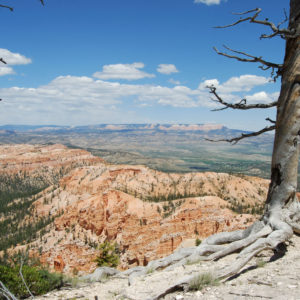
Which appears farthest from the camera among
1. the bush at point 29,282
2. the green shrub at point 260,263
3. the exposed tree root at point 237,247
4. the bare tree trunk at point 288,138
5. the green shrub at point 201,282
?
the bush at point 29,282

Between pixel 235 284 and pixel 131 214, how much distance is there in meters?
50.8

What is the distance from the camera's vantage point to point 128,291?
559cm

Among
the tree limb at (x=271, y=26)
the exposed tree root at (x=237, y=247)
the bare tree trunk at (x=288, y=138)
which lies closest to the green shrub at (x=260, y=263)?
the exposed tree root at (x=237, y=247)

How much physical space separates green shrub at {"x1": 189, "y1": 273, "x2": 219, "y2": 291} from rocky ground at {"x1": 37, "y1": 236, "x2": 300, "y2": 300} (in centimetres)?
9

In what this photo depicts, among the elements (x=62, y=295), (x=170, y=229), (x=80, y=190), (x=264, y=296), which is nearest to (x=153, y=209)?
(x=170, y=229)

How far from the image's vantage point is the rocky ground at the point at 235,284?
4.11 meters

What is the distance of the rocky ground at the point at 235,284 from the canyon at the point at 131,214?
27898 mm

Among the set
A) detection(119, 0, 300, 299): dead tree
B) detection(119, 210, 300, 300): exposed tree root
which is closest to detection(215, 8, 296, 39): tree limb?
detection(119, 0, 300, 299): dead tree

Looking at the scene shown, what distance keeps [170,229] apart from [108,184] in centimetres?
4811

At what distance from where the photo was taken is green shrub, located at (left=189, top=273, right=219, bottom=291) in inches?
185

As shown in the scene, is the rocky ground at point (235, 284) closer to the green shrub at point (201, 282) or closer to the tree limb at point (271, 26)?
the green shrub at point (201, 282)

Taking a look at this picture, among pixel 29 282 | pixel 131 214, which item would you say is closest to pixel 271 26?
pixel 29 282

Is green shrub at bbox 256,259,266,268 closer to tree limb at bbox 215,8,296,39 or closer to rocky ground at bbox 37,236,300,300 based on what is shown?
rocky ground at bbox 37,236,300,300

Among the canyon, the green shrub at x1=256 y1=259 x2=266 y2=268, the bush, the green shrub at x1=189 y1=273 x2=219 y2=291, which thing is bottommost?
the canyon
